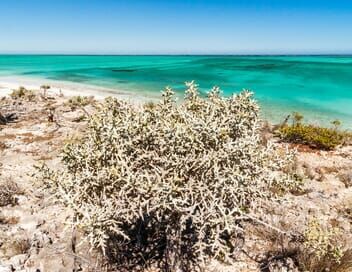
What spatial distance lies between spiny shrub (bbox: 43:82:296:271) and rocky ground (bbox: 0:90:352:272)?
517 mm

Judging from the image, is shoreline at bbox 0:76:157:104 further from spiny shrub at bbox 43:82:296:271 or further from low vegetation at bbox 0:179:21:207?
spiny shrub at bbox 43:82:296:271

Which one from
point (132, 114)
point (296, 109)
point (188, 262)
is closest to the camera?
point (132, 114)

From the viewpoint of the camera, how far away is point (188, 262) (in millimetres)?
6539

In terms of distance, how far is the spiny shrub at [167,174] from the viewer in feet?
16.1

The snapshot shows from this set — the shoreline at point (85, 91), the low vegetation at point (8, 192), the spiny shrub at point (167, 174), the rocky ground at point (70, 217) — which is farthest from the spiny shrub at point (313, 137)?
the shoreline at point (85, 91)

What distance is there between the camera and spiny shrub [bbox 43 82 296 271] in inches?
194

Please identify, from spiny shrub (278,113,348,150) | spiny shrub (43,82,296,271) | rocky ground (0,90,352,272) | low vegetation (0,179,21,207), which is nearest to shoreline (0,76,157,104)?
spiny shrub (278,113,348,150)

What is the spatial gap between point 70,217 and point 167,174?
1.58 meters

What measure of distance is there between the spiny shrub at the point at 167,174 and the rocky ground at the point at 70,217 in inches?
20.4

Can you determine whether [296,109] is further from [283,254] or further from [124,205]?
[124,205]

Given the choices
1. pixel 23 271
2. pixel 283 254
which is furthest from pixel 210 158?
pixel 23 271

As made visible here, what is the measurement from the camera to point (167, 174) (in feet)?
17.4

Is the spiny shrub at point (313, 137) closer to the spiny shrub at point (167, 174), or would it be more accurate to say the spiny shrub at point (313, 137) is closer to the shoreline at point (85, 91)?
the spiny shrub at point (167, 174)

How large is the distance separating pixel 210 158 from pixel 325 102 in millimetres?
31596
